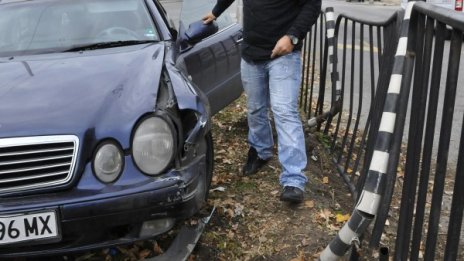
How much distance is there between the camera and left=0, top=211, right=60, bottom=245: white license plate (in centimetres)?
231

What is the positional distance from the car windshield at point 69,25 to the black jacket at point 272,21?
72 centimetres

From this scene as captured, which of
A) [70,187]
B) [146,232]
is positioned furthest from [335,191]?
[70,187]

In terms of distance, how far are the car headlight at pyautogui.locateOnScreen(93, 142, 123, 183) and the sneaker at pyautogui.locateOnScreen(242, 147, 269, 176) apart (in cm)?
172

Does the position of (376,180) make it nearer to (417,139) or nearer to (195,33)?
(417,139)

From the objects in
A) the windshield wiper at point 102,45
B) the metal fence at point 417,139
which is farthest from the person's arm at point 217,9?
the metal fence at point 417,139

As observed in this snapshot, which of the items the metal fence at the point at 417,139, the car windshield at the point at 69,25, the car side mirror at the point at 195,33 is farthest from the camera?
the car side mirror at the point at 195,33

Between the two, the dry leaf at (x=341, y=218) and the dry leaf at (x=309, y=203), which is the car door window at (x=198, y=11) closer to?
the dry leaf at (x=309, y=203)

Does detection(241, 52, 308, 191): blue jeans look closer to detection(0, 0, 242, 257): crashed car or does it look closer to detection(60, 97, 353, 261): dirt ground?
detection(60, 97, 353, 261): dirt ground

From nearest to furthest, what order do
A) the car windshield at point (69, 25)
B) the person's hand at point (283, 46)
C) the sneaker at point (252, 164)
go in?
the person's hand at point (283, 46) < the car windshield at point (69, 25) < the sneaker at point (252, 164)

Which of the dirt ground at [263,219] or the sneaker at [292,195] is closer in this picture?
the dirt ground at [263,219]

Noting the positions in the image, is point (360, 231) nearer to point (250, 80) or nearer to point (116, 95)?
point (116, 95)

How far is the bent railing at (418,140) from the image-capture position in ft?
7.02

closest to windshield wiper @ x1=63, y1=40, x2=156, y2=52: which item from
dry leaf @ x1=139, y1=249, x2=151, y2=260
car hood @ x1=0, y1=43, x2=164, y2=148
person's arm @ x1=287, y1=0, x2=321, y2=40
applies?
car hood @ x1=0, y1=43, x2=164, y2=148

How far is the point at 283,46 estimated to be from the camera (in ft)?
11.0
